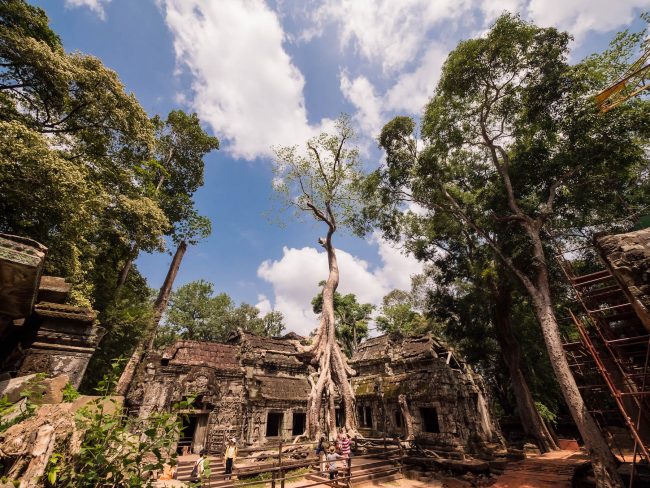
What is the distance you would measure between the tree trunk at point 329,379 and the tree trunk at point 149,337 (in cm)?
1050

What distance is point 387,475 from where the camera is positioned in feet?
37.1

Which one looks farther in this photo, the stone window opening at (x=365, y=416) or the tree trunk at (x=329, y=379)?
the stone window opening at (x=365, y=416)

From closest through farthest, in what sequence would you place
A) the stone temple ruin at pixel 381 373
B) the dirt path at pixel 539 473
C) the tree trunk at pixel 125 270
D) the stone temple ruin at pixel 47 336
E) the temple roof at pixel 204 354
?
1. the stone temple ruin at pixel 47 336
2. the stone temple ruin at pixel 381 373
3. the dirt path at pixel 539 473
4. the tree trunk at pixel 125 270
5. the temple roof at pixel 204 354

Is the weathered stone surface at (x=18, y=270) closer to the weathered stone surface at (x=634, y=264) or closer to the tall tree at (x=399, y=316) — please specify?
the weathered stone surface at (x=634, y=264)

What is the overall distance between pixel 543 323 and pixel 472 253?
26.9ft

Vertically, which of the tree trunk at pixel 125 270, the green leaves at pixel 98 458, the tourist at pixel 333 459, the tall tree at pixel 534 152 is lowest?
the tourist at pixel 333 459

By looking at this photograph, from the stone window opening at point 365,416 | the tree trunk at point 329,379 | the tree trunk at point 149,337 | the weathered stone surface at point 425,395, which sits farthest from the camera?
the stone window opening at point 365,416

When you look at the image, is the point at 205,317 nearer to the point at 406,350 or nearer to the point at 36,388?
the point at 406,350

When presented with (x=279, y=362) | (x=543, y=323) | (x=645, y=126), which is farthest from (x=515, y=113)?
(x=279, y=362)

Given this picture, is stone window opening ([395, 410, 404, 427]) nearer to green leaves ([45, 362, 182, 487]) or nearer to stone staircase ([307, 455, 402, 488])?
stone staircase ([307, 455, 402, 488])

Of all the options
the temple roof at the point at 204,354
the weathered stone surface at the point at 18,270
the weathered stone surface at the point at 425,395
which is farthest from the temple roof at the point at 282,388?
the weathered stone surface at the point at 18,270

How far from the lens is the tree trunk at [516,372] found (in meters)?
16.1

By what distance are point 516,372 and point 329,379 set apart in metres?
14.5

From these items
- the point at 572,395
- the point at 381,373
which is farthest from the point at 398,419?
the point at 572,395
